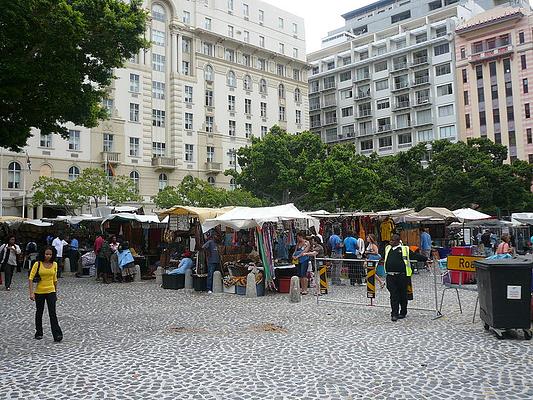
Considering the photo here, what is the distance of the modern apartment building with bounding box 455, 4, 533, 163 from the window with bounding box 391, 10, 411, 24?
47.5ft

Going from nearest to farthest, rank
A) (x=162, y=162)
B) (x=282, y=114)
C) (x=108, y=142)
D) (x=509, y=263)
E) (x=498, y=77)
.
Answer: (x=509, y=263), (x=108, y=142), (x=162, y=162), (x=498, y=77), (x=282, y=114)

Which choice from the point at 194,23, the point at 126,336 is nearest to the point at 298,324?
the point at 126,336

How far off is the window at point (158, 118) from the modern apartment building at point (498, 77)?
3599cm

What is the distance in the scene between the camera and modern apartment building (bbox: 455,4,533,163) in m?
57.4

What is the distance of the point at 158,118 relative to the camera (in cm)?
4975

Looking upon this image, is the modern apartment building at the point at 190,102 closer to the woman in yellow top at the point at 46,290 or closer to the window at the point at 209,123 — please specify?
the window at the point at 209,123

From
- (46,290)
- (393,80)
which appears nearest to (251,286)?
(46,290)

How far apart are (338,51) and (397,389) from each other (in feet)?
250

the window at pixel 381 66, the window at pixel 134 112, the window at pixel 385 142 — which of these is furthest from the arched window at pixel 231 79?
the window at pixel 381 66

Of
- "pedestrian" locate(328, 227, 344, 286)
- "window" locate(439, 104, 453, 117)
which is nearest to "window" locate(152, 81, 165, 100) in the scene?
"window" locate(439, 104, 453, 117)

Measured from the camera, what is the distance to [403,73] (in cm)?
6656

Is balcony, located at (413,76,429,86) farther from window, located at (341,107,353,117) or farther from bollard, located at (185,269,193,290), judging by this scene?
bollard, located at (185,269,193,290)

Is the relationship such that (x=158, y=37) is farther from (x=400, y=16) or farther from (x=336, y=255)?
(x=400, y=16)

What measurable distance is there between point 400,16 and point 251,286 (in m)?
72.6
